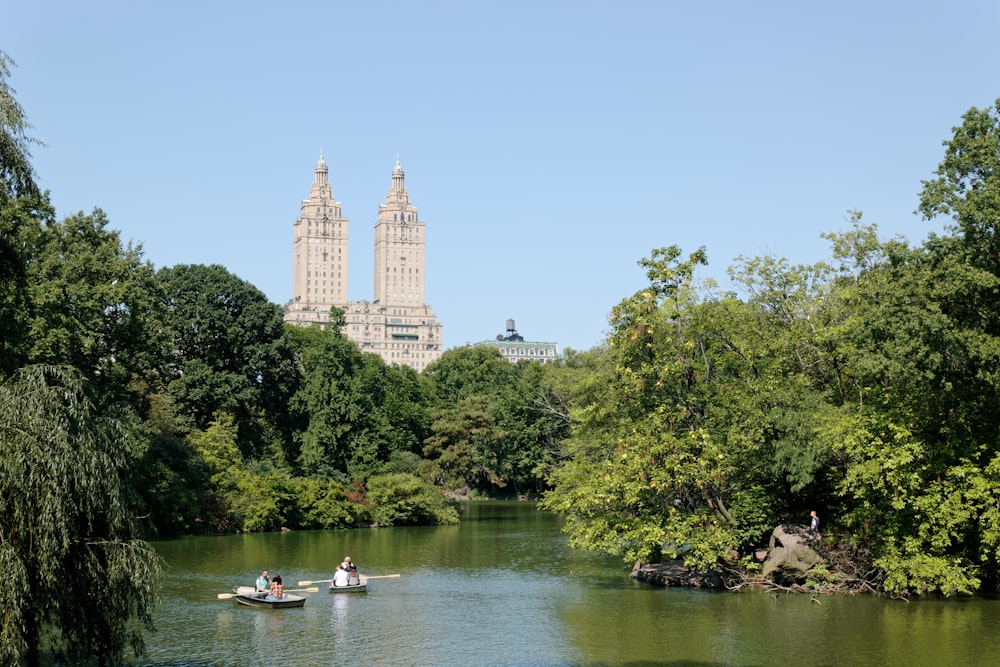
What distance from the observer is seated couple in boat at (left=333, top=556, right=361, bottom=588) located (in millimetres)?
27703

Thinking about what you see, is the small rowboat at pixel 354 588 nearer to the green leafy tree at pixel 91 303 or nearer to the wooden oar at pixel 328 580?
the wooden oar at pixel 328 580

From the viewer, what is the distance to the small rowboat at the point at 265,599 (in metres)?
→ 24.8

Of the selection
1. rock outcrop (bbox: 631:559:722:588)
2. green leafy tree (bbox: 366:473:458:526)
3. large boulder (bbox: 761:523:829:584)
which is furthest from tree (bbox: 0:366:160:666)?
green leafy tree (bbox: 366:473:458:526)

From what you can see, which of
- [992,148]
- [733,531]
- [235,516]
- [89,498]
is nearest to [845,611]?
[733,531]

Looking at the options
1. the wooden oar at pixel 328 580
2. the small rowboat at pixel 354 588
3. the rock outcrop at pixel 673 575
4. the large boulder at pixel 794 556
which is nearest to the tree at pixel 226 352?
the wooden oar at pixel 328 580

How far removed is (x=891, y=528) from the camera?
81.8ft

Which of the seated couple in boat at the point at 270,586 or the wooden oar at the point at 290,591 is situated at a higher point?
the seated couple in boat at the point at 270,586

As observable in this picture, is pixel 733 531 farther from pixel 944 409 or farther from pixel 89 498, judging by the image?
pixel 89 498

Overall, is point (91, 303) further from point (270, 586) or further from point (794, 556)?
point (794, 556)

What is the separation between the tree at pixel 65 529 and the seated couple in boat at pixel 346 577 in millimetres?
12812

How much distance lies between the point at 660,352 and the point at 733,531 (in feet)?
17.2

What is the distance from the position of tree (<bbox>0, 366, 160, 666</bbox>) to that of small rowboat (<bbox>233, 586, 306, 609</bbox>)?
9903 millimetres

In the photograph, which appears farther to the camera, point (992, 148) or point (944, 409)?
point (944, 409)

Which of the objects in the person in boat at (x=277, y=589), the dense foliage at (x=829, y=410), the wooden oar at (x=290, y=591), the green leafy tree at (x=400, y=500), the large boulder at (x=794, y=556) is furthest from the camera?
the green leafy tree at (x=400, y=500)
